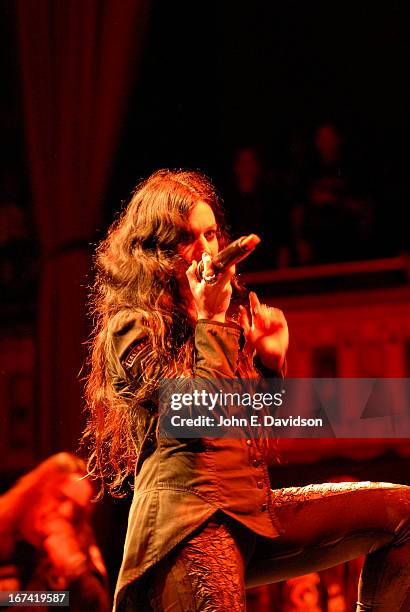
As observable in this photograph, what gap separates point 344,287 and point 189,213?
3.38 feet

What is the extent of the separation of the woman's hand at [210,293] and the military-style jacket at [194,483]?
17mm

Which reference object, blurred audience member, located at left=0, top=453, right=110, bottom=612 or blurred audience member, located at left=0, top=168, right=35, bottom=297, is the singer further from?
blurred audience member, located at left=0, top=168, right=35, bottom=297

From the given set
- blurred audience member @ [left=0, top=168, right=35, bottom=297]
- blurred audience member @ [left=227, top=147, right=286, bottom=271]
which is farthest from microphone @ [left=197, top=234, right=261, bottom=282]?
blurred audience member @ [left=0, top=168, right=35, bottom=297]

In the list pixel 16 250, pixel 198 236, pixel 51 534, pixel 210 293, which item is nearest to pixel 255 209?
pixel 16 250

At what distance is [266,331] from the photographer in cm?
144

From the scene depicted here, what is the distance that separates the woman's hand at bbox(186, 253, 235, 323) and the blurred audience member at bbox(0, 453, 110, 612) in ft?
3.88

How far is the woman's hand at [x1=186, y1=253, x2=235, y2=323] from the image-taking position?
52.9 inches

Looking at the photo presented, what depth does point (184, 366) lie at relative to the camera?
54.8 inches

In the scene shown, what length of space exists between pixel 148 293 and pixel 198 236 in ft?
0.40

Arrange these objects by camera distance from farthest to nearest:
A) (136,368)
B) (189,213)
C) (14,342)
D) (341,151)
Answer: (14,342)
(341,151)
(189,213)
(136,368)

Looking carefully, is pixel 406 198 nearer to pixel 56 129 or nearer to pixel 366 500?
pixel 56 129

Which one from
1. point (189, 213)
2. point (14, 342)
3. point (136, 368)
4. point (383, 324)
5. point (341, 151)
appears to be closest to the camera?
point (136, 368)

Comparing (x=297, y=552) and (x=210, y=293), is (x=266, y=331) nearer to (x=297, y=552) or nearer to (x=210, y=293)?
(x=210, y=293)

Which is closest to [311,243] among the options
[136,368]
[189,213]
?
[189,213]
